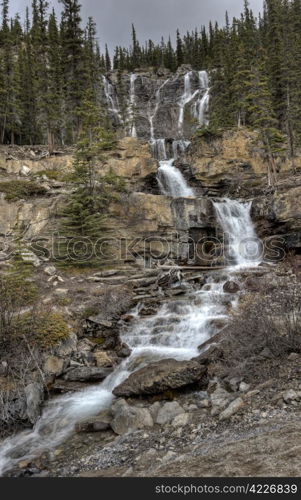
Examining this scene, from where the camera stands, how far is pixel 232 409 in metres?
6.47

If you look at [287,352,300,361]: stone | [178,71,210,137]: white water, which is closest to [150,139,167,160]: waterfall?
[178,71,210,137]: white water

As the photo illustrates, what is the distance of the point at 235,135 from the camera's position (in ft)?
102

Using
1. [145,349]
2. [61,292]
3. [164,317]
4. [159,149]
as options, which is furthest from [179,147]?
[145,349]

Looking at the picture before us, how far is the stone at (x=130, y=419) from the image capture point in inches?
270

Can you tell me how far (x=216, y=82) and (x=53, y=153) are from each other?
84.1 feet

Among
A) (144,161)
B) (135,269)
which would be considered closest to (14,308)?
(135,269)

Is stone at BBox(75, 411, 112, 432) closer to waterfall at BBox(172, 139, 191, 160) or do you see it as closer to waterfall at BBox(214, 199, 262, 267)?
waterfall at BBox(214, 199, 262, 267)

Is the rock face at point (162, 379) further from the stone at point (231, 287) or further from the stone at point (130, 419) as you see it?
the stone at point (231, 287)

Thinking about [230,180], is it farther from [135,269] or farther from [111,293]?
[111,293]

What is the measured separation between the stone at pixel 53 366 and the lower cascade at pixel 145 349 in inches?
42.3

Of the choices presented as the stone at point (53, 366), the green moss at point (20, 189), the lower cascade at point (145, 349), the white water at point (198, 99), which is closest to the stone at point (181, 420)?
the lower cascade at point (145, 349)

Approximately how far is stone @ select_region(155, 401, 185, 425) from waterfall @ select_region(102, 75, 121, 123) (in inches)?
2099
